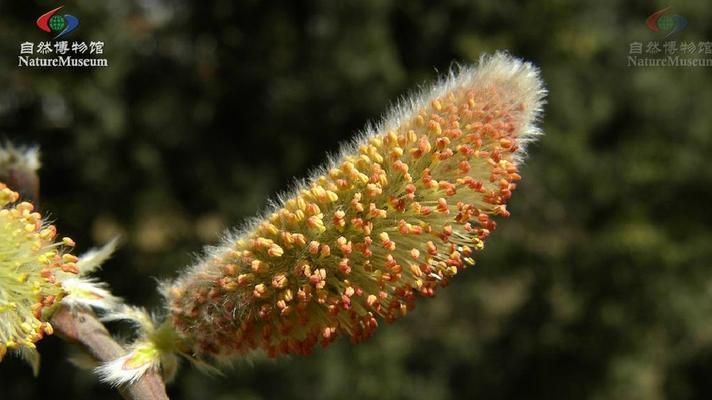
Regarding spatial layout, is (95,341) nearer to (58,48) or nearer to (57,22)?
(57,22)

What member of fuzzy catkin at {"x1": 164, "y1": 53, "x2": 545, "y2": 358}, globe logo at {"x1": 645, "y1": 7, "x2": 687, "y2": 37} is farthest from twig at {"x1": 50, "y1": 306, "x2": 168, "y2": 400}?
globe logo at {"x1": 645, "y1": 7, "x2": 687, "y2": 37}

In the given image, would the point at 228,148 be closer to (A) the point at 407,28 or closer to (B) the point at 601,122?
(A) the point at 407,28

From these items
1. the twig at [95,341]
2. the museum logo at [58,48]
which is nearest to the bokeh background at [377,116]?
the museum logo at [58,48]

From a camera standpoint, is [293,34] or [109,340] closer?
[109,340]

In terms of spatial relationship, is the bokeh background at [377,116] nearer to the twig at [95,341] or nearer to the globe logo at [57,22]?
the globe logo at [57,22]

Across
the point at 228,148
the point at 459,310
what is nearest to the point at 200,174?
the point at 228,148

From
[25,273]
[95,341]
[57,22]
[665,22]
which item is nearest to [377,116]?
[57,22]
